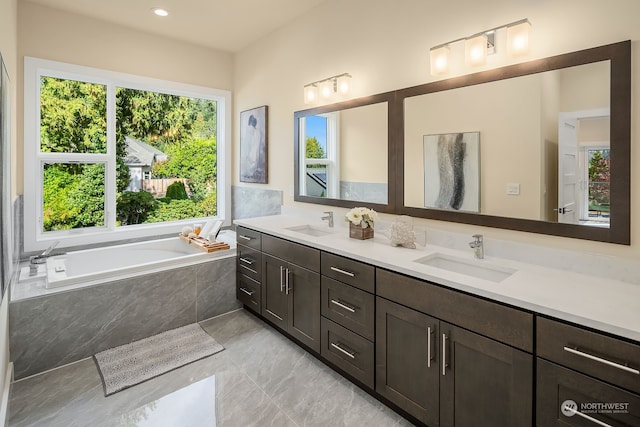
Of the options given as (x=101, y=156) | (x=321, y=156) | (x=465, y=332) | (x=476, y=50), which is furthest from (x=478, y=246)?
(x=101, y=156)

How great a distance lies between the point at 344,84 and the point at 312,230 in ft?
4.17

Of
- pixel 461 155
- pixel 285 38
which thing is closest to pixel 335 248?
pixel 461 155

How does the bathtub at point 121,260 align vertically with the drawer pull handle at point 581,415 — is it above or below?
above

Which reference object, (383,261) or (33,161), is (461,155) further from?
(33,161)

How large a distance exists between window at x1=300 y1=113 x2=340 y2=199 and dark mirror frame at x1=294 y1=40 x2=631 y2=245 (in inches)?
22.9

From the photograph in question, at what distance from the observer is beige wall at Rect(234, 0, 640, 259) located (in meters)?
1.63

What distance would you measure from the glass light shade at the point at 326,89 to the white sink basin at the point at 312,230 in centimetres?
114

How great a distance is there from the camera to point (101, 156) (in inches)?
140

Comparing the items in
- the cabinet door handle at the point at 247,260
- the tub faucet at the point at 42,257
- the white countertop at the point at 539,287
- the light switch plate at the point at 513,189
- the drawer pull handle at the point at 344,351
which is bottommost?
the drawer pull handle at the point at 344,351

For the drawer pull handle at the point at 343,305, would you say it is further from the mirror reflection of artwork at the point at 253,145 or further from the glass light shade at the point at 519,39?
the mirror reflection of artwork at the point at 253,145

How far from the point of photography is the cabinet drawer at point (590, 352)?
1136 mm

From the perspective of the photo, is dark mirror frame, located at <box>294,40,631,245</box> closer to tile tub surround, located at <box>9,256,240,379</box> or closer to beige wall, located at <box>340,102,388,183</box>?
beige wall, located at <box>340,102,388,183</box>

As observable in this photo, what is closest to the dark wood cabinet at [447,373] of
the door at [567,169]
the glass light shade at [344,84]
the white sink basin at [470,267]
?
the white sink basin at [470,267]

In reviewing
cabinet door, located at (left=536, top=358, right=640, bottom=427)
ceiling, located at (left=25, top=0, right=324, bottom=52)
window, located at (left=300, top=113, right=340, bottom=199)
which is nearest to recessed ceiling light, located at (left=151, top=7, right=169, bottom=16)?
ceiling, located at (left=25, top=0, right=324, bottom=52)
